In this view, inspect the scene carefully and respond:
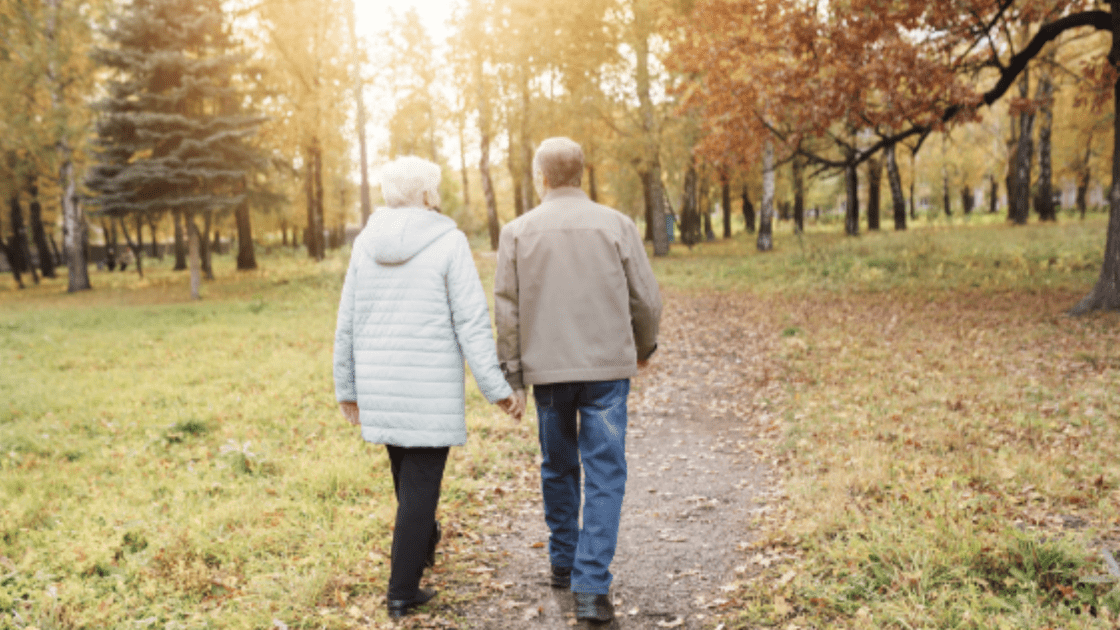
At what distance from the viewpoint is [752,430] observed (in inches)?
276

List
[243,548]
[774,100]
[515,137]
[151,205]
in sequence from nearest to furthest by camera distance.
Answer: [243,548] → [774,100] → [151,205] → [515,137]

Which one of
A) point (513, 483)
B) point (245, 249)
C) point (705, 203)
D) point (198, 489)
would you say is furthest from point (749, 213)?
point (198, 489)

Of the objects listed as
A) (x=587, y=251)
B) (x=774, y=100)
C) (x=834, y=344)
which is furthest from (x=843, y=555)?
(x=774, y=100)

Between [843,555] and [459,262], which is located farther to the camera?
[843,555]

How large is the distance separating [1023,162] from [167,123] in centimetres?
2928

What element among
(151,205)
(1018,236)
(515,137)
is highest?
(515,137)

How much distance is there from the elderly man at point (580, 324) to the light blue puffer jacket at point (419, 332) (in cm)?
20

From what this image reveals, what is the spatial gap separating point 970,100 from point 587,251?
9953 millimetres

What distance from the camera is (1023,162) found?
2702cm

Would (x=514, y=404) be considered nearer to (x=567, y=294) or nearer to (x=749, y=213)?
(x=567, y=294)

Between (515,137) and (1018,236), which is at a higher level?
(515,137)

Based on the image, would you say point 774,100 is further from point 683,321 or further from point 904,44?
point 683,321

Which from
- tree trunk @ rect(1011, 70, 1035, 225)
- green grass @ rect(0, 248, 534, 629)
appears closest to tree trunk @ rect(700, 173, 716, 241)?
tree trunk @ rect(1011, 70, 1035, 225)

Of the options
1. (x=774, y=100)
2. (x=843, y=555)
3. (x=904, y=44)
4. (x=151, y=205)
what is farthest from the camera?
(x=151, y=205)
